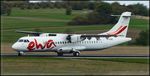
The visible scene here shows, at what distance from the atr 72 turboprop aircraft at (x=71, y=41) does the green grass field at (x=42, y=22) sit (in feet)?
42.3

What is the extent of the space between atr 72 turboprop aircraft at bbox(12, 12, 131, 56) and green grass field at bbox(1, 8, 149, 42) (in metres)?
12.9

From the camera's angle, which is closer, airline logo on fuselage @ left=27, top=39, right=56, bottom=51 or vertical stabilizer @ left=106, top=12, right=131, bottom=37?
airline logo on fuselage @ left=27, top=39, right=56, bottom=51

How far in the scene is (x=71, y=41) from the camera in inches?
2418

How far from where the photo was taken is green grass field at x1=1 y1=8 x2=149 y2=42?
7931 centimetres

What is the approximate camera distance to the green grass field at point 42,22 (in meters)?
79.3

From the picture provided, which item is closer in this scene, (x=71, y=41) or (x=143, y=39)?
(x=71, y=41)

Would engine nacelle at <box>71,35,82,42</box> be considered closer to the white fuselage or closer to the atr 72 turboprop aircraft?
the atr 72 turboprop aircraft

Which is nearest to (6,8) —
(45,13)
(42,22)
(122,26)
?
(42,22)

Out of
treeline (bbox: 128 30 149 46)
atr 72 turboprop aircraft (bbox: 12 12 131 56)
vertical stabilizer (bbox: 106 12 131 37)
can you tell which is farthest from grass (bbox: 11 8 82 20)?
atr 72 turboprop aircraft (bbox: 12 12 131 56)

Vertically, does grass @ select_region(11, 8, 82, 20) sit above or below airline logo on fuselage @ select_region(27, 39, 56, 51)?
above

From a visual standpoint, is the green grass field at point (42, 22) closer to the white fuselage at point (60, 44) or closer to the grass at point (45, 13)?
the grass at point (45, 13)

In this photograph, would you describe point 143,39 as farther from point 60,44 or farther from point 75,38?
point 60,44

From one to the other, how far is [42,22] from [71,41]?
2991 centimetres

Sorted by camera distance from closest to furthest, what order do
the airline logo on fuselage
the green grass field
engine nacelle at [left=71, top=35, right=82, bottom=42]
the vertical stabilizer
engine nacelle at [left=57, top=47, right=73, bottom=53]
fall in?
the airline logo on fuselage < engine nacelle at [left=57, top=47, right=73, bottom=53] < engine nacelle at [left=71, top=35, right=82, bottom=42] < the vertical stabilizer < the green grass field
